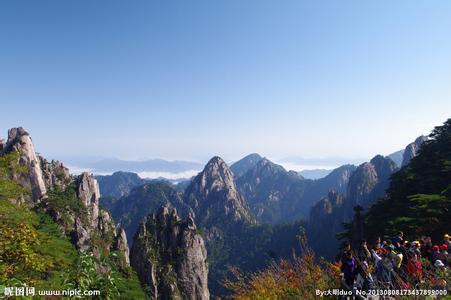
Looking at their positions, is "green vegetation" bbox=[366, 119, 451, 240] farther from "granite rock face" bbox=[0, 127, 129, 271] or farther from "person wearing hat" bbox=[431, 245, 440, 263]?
"granite rock face" bbox=[0, 127, 129, 271]

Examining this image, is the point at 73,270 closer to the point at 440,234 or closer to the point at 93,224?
the point at 440,234

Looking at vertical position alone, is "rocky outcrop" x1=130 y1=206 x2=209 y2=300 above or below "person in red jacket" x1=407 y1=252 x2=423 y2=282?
below

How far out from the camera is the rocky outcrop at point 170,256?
Result: 281 ft

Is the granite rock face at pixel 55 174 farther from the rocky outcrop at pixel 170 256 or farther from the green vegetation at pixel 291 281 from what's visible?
the green vegetation at pixel 291 281

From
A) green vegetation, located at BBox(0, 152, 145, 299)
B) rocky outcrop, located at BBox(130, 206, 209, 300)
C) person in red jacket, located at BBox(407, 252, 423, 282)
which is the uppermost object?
green vegetation, located at BBox(0, 152, 145, 299)

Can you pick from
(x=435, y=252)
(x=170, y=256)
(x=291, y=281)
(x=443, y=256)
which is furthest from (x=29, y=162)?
(x=443, y=256)

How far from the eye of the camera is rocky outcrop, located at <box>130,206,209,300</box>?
85.5 meters

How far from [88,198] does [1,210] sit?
3693 inches

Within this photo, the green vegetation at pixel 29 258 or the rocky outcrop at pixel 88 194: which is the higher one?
the green vegetation at pixel 29 258

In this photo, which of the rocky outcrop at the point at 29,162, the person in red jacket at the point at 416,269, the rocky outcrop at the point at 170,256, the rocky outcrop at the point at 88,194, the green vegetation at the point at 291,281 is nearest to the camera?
the person in red jacket at the point at 416,269

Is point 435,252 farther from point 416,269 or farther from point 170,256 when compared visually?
point 170,256

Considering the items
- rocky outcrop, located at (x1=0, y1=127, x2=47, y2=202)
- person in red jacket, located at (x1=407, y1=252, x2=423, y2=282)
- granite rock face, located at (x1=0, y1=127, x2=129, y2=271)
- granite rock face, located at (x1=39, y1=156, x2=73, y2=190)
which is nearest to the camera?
person in red jacket, located at (x1=407, y1=252, x2=423, y2=282)

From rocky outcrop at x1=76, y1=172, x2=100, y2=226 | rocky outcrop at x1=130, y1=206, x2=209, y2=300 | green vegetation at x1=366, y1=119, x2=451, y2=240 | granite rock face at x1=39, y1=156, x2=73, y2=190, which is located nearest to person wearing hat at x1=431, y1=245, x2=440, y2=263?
green vegetation at x1=366, y1=119, x2=451, y2=240

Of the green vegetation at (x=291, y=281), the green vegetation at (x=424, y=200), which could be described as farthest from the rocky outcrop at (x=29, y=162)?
the green vegetation at (x=291, y=281)
